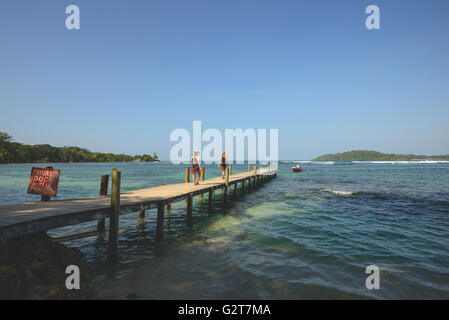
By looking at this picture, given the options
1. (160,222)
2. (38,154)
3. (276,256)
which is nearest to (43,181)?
(160,222)

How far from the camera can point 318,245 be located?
314 inches

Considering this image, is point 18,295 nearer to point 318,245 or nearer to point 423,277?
point 318,245

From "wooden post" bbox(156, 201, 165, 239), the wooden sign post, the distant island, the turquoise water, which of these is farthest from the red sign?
the distant island

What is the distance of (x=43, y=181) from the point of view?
670 cm

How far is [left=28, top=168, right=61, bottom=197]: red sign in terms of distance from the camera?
260 inches

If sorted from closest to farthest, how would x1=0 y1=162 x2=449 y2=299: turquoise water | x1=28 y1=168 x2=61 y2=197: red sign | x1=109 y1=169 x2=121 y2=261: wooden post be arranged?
x1=0 y1=162 x2=449 y2=299: turquoise water → x1=109 y1=169 x2=121 y2=261: wooden post → x1=28 y1=168 x2=61 y2=197: red sign

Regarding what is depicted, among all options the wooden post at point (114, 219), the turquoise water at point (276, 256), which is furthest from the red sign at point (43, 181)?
the turquoise water at point (276, 256)

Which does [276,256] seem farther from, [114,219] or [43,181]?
[43,181]

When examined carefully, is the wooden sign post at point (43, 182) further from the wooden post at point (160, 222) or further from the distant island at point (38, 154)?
the distant island at point (38, 154)

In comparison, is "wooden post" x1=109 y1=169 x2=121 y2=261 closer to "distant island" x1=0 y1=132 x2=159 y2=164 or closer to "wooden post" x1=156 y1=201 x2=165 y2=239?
"wooden post" x1=156 y1=201 x2=165 y2=239

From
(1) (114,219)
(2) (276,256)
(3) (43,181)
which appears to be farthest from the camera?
(2) (276,256)

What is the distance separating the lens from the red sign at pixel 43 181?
21.6 ft

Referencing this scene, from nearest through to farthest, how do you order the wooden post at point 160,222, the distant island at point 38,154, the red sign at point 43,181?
the red sign at point 43,181
the wooden post at point 160,222
the distant island at point 38,154
